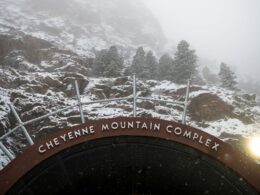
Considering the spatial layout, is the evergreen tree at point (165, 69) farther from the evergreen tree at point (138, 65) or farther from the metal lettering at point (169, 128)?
the metal lettering at point (169, 128)

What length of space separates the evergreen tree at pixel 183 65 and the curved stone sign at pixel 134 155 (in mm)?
50343

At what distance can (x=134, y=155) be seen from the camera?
11.1m

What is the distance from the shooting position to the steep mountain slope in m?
125

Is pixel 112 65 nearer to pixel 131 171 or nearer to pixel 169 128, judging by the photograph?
pixel 131 171

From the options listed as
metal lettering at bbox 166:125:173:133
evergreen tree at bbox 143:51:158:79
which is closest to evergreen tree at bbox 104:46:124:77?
evergreen tree at bbox 143:51:158:79

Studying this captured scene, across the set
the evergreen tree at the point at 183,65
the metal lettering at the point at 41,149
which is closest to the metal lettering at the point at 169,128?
the metal lettering at the point at 41,149

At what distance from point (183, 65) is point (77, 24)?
9790cm

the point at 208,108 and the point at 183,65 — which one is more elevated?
the point at 183,65

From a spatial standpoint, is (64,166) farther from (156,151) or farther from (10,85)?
(10,85)

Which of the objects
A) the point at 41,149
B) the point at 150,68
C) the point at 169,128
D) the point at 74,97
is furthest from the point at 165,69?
the point at 41,149

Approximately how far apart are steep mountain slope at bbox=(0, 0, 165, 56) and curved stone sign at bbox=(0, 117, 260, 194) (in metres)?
93.8

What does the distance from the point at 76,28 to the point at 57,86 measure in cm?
10161

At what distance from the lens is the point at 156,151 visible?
35.8 feet

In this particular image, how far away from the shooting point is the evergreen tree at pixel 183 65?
61.6 m
